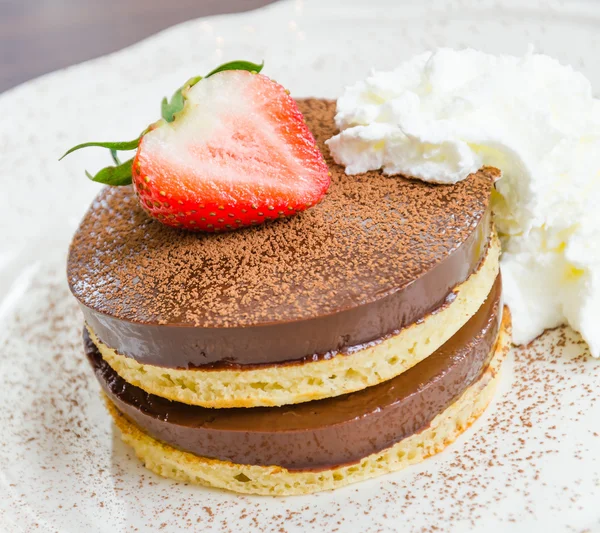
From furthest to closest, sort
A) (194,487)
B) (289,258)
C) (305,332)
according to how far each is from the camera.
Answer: (194,487) < (289,258) < (305,332)

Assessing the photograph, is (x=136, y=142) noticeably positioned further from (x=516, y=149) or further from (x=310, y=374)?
(x=516, y=149)

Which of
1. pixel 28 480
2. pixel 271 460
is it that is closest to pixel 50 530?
pixel 28 480

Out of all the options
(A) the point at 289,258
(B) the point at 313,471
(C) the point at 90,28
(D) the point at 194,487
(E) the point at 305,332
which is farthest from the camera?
(C) the point at 90,28

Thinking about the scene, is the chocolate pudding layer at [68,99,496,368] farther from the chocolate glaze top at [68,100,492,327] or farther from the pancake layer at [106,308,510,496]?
the pancake layer at [106,308,510,496]

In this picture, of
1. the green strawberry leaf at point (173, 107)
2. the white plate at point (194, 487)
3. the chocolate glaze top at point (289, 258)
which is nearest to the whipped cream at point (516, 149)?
the chocolate glaze top at point (289, 258)

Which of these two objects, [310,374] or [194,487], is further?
[194,487]

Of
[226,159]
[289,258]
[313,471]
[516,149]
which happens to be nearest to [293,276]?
[289,258]
